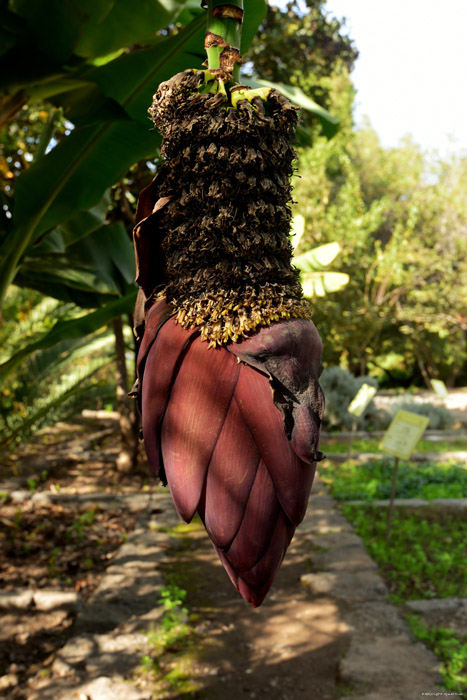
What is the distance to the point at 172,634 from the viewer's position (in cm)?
221

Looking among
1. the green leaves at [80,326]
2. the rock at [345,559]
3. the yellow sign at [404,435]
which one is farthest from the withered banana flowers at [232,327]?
the yellow sign at [404,435]

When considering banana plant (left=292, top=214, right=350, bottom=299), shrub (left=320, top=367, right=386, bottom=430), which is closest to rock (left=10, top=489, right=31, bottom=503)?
banana plant (left=292, top=214, right=350, bottom=299)

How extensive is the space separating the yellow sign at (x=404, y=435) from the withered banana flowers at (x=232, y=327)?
2.92 meters

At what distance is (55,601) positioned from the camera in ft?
7.79

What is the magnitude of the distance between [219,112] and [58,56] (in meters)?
0.78

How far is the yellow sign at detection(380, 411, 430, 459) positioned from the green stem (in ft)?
9.78

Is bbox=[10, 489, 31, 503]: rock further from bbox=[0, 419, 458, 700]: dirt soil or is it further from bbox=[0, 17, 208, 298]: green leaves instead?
bbox=[0, 17, 208, 298]: green leaves

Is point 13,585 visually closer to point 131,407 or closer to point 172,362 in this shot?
point 131,407

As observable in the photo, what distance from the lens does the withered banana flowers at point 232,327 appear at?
0.27 m

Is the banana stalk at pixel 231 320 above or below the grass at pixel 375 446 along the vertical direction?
above

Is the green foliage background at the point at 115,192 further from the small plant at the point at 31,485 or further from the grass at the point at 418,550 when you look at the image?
the grass at the point at 418,550

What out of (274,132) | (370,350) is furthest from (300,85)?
(370,350)

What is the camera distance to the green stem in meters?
0.27

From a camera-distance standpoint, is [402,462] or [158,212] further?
[402,462]
